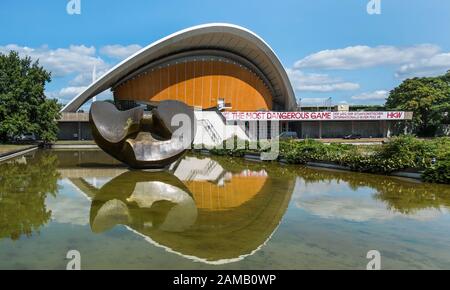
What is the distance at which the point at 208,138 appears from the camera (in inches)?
1538

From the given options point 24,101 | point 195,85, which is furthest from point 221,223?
point 195,85

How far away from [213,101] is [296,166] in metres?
27.9

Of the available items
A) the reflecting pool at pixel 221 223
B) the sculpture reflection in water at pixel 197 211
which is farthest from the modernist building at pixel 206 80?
the reflecting pool at pixel 221 223

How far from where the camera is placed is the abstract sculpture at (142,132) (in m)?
16.0

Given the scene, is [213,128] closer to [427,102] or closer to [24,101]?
[24,101]

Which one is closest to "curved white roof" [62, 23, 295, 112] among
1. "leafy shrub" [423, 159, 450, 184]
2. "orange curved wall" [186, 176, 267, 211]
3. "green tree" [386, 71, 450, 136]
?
"green tree" [386, 71, 450, 136]

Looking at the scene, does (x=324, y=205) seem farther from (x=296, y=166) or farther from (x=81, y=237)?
(x=296, y=166)

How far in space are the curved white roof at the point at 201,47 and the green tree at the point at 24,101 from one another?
26.8ft

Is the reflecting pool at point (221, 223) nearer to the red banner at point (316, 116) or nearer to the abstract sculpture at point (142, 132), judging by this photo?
the abstract sculpture at point (142, 132)

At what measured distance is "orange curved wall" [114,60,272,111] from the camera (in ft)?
148

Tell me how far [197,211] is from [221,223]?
3.95ft

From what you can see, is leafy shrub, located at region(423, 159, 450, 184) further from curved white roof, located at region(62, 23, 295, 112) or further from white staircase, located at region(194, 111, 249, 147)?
curved white roof, located at region(62, 23, 295, 112)

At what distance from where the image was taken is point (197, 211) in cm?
884
